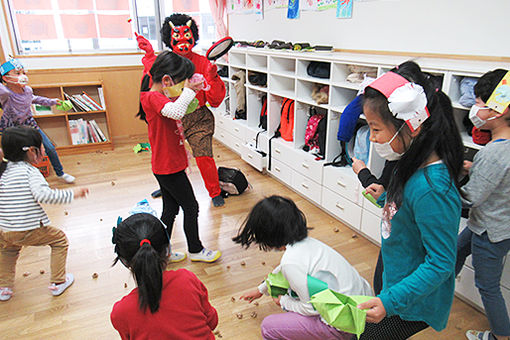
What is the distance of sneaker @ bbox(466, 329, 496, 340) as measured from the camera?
5.84 feet

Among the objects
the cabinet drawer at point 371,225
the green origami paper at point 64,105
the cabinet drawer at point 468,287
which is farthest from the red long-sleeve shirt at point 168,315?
the green origami paper at point 64,105

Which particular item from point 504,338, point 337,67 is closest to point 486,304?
point 504,338

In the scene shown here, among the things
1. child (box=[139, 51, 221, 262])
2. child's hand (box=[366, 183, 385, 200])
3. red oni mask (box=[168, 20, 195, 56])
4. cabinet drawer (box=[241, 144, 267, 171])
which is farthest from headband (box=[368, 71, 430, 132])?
cabinet drawer (box=[241, 144, 267, 171])

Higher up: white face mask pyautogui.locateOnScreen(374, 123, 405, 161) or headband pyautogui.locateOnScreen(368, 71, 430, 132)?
headband pyautogui.locateOnScreen(368, 71, 430, 132)

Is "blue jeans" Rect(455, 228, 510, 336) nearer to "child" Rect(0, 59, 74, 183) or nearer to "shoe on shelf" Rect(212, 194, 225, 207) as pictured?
"shoe on shelf" Rect(212, 194, 225, 207)

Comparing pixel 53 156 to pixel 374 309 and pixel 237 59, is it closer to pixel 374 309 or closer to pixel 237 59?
pixel 237 59

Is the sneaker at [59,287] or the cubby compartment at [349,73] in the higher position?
the cubby compartment at [349,73]

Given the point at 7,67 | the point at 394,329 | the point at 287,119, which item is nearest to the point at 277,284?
the point at 394,329

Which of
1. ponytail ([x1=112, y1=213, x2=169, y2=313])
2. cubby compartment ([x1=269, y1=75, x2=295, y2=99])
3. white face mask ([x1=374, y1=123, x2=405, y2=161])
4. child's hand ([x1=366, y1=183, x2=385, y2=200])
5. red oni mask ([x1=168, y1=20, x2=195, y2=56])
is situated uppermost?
red oni mask ([x1=168, y1=20, x2=195, y2=56])

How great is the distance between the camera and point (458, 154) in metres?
0.99

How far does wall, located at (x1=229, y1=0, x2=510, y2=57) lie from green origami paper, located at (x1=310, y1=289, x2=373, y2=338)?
194 centimetres

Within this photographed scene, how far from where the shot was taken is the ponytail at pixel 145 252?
1.07 meters

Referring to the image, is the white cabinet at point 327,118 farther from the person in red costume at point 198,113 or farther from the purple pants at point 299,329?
the purple pants at point 299,329

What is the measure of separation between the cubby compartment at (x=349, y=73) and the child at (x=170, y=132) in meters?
1.22
